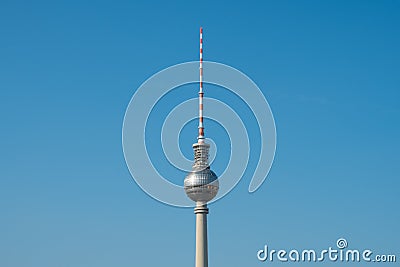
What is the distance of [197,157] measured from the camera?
94.9 metres

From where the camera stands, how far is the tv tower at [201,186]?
9131 cm

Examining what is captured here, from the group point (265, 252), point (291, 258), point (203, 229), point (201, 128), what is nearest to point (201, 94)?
point (201, 128)

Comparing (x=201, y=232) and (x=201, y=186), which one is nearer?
(x=201, y=186)

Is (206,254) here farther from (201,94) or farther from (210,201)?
(201,94)

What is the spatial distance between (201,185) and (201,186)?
0.58ft

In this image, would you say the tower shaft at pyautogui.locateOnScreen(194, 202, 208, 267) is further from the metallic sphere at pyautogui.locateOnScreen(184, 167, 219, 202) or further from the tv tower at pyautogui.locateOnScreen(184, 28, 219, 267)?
the metallic sphere at pyautogui.locateOnScreen(184, 167, 219, 202)

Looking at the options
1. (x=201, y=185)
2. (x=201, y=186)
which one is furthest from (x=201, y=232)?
(x=201, y=185)

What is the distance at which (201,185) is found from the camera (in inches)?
3600

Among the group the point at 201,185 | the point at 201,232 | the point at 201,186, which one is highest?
the point at 201,185

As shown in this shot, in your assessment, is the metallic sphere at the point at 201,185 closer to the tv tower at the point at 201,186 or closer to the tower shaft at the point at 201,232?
the tv tower at the point at 201,186

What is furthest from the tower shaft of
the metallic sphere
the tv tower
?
the metallic sphere

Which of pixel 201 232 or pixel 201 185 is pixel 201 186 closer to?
pixel 201 185

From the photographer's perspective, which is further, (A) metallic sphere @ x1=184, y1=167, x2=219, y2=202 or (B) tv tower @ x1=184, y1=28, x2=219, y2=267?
(A) metallic sphere @ x1=184, y1=167, x2=219, y2=202

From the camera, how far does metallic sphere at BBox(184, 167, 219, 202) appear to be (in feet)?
300
